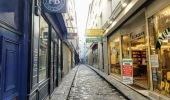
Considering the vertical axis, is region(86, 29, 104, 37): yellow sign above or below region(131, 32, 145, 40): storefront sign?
above

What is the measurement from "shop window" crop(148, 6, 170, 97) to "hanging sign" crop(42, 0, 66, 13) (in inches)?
142

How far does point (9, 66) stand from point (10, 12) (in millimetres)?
1033

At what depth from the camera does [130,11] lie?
37.8 feet

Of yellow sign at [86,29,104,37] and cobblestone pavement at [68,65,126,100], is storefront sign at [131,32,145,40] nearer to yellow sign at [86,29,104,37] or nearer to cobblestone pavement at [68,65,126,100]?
cobblestone pavement at [68,65,126,100]

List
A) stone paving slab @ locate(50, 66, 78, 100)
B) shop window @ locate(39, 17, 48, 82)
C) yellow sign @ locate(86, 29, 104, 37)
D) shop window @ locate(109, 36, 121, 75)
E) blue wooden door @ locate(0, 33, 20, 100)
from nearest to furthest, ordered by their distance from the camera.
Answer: blue wooden door @ locate(0, 33, 20, 100) → shop window @ locate(39, 17, 48, 82) → stone paving slab @ locate(50, 66, 78, 100) → shop window @ locate(109, 36, 121, 75) → yellow sign @ locate(86, 29, 104, 37)

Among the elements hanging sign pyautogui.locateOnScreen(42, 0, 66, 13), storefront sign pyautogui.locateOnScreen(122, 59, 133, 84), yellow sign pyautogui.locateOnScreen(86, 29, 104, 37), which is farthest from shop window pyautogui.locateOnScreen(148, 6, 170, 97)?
yellow sign pyautogui.locateOnScreen(86, 29, 104, 37)

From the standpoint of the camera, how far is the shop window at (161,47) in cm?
780

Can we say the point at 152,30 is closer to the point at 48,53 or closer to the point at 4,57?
the point at 48,53

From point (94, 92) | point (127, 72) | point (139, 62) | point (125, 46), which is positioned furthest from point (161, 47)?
point (139, 62)

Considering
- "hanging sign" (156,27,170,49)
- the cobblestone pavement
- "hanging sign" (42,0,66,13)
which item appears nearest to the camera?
"hanging sign" (42,0,66,13)

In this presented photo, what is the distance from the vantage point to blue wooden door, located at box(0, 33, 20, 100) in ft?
12.5

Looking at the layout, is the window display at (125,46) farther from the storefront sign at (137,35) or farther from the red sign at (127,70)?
the red sign at (127,70)

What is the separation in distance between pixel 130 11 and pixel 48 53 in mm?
4891

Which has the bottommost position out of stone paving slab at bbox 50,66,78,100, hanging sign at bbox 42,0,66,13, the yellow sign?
stone paving slab at bbox 50,66,78,100
